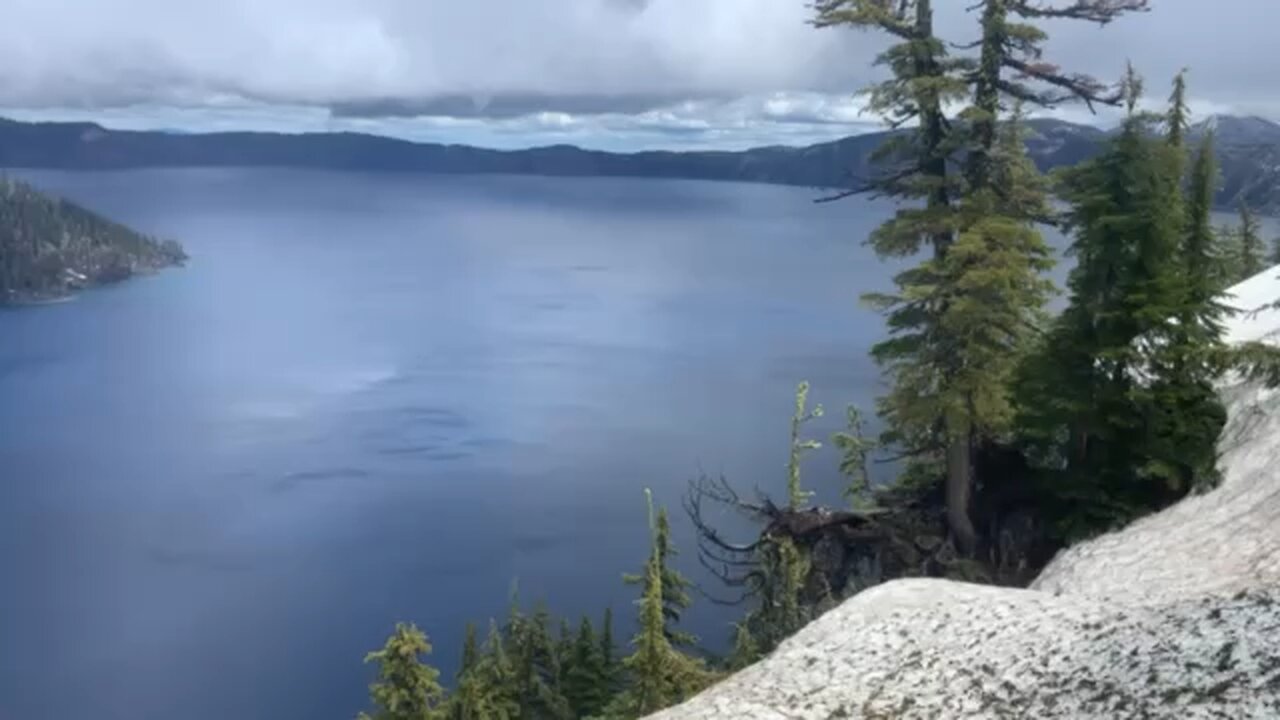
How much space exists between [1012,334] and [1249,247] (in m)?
48.7

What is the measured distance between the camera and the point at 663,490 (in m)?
90.6

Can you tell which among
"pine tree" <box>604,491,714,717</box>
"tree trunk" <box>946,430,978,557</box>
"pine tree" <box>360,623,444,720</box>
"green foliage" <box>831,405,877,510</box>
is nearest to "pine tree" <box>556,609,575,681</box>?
"pine tree" <box>360,623,444,720</box>

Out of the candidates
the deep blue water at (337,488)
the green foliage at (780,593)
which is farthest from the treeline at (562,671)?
the deep blue water at (337,488)

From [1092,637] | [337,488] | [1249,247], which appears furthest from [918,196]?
[337,488]

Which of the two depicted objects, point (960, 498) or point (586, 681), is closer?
point (960, 498)

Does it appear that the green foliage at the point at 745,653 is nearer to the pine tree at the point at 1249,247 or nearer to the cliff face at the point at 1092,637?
the cliff face at the point at 1092,637

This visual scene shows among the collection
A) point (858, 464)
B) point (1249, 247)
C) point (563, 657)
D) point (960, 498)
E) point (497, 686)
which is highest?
point (1249, 247)

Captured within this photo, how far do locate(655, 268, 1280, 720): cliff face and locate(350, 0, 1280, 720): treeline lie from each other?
167 centimetres

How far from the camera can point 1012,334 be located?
2308 centimetres

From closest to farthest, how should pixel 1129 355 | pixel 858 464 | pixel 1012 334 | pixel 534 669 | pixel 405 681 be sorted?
pixel 1129 355 → pixel 1012 334 → pixel 405 681 → pixel 858 464 → pixel 534 669

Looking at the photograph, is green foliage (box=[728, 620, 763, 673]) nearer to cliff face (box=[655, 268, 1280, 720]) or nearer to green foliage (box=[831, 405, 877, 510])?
green foliage (box=[831, 405, 877, 510])

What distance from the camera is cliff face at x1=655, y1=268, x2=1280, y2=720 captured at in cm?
1081

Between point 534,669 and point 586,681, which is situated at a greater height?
point 534,669

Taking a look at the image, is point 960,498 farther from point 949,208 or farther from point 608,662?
point 608,662
